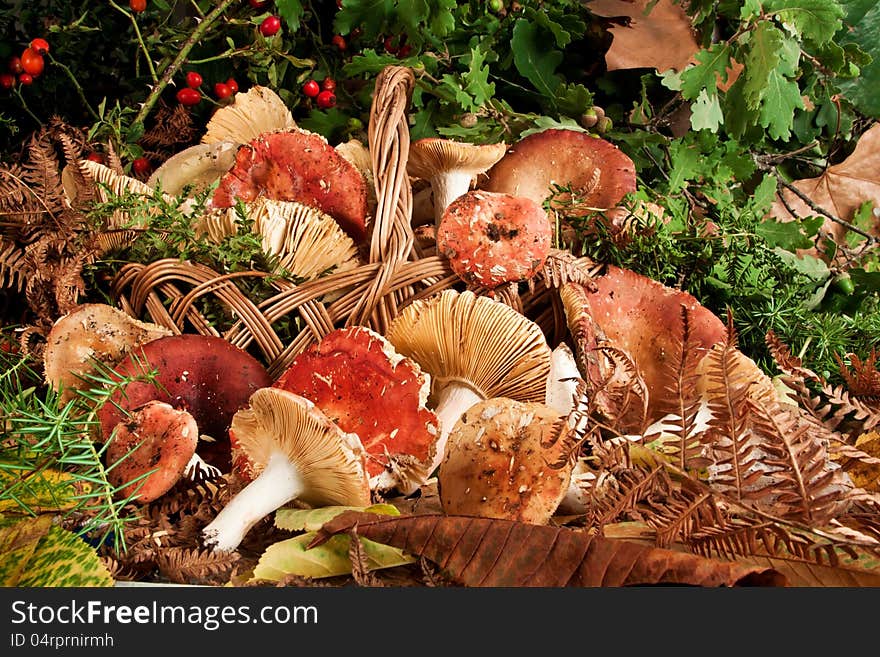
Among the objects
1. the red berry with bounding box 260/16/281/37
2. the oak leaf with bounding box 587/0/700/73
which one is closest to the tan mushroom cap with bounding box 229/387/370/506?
the red berry with bounding box 260/16/281/37

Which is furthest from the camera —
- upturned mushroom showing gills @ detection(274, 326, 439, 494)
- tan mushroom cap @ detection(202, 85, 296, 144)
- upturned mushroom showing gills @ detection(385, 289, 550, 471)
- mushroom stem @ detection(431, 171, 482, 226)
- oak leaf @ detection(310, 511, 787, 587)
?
tan mushroom cap @ detection(202, 85, 296, 144)

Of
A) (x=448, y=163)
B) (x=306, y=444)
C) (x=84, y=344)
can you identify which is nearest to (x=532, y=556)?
(x=306, y=444)

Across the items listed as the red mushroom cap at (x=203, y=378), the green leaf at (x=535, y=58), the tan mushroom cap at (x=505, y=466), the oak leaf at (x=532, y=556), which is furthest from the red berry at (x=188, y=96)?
the oak leaf at (x=532, y=556)

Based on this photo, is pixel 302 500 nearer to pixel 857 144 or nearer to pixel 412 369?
pixel 412 369

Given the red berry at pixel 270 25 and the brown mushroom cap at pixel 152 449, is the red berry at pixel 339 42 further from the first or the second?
the brown mushroom cap at pixel 152 449

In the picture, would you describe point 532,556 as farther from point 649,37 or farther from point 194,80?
point 649,37

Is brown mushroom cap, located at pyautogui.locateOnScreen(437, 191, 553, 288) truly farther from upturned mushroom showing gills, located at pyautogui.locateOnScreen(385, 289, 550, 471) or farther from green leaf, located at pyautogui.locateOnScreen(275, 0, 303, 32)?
green leaf, located at pyautogui.locateOnScreen(275, 0, 303, 32)

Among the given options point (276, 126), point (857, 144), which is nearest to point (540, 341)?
point (276, 126)
